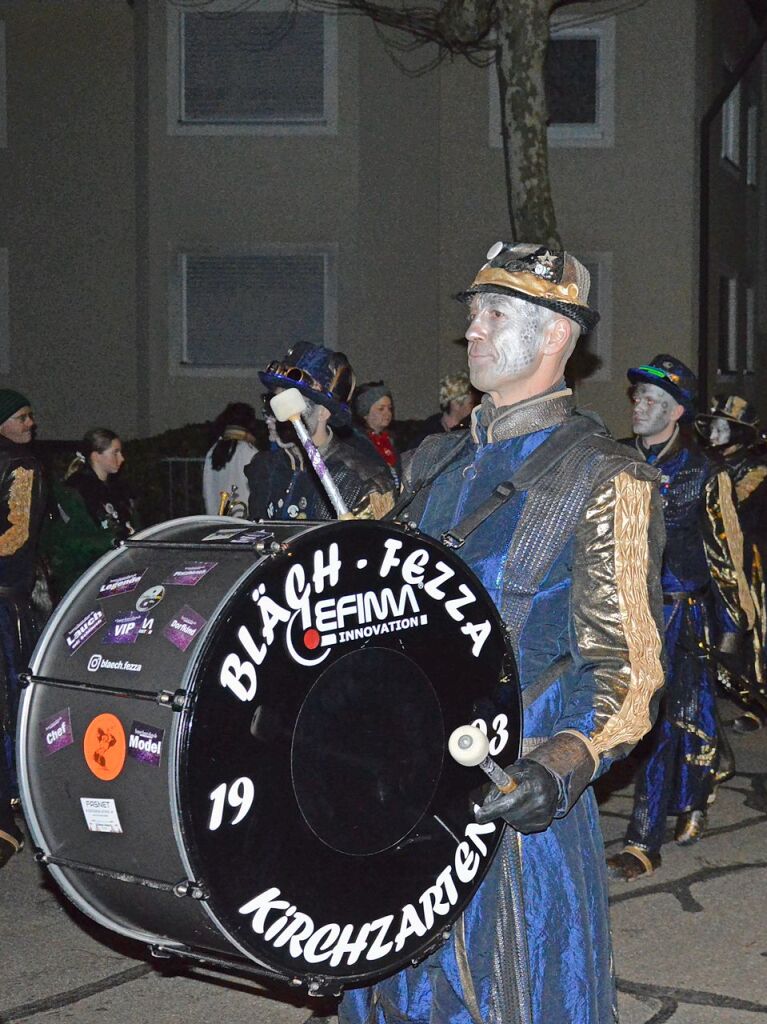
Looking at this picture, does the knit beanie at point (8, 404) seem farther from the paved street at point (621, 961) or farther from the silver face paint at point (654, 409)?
the silver face paint at point (654, 409)

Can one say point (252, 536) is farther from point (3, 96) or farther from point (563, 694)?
point (3, 96)

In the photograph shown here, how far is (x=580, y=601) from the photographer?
280 cm

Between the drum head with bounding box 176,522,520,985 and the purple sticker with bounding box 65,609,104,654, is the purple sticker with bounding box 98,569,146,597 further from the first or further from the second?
the drum head with bounding box 176,522,520,985

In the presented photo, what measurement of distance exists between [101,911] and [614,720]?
0.99m

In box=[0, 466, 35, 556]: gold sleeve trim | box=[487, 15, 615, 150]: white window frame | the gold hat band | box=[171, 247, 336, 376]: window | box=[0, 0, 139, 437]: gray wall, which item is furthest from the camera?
box=[0, 0, 139, 437]: gray wall

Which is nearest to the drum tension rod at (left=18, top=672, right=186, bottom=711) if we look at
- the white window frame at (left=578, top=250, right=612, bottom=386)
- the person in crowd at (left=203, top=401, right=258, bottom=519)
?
the person in crowd at (left=203, top=401, right=258, bottom=519)

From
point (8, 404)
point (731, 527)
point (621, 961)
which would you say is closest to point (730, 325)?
point (731, 527)

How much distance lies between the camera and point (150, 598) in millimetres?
2631

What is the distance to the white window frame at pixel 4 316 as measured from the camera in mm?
17453

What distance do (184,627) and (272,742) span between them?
24 cm

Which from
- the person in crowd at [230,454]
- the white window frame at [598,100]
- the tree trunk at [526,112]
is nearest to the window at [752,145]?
the white window frame at [598,100]

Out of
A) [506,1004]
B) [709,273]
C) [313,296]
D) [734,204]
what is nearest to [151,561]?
[506,1004]

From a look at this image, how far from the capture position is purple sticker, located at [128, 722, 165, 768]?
243 cm

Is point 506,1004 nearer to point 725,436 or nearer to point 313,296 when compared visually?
point 725,436
